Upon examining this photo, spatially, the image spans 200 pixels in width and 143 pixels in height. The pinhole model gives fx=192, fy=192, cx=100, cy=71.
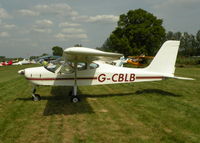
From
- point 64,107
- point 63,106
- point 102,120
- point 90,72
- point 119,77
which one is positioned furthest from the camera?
point 119,77

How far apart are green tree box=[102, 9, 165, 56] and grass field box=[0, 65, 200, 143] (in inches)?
1336

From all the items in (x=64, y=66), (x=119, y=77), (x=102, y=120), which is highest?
(x=64, y=66)

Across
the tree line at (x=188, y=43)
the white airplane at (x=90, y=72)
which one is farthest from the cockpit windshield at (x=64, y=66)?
the tree line at (x=188, y=43)

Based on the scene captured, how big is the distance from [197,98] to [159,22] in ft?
129

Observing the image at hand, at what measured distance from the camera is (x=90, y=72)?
8180 millimetres

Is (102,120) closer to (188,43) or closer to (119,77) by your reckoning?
(119,77)

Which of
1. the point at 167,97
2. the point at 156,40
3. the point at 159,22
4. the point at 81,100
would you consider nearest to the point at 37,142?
the point at 81,100

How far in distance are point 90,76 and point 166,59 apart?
3606 mm

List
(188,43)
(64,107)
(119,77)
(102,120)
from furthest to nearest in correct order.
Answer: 1. (188,43)
2. (119,77)
3. (64,107)
4. (102,120)

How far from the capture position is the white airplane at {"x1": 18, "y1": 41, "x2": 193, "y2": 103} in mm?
7752

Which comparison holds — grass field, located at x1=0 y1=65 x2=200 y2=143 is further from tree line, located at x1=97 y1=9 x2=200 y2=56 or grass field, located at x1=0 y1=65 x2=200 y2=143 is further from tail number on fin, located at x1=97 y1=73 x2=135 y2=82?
tree line, located at x1=97 y1=9 x2=200 y2=56

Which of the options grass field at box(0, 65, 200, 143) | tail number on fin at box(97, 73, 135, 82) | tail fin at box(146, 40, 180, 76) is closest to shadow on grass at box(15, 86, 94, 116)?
grass field at box(0, 65, 200, 143)

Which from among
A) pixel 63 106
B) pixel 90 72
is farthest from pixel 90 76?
pixel 63 106

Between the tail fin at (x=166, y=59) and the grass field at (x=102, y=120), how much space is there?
1.32 meters
